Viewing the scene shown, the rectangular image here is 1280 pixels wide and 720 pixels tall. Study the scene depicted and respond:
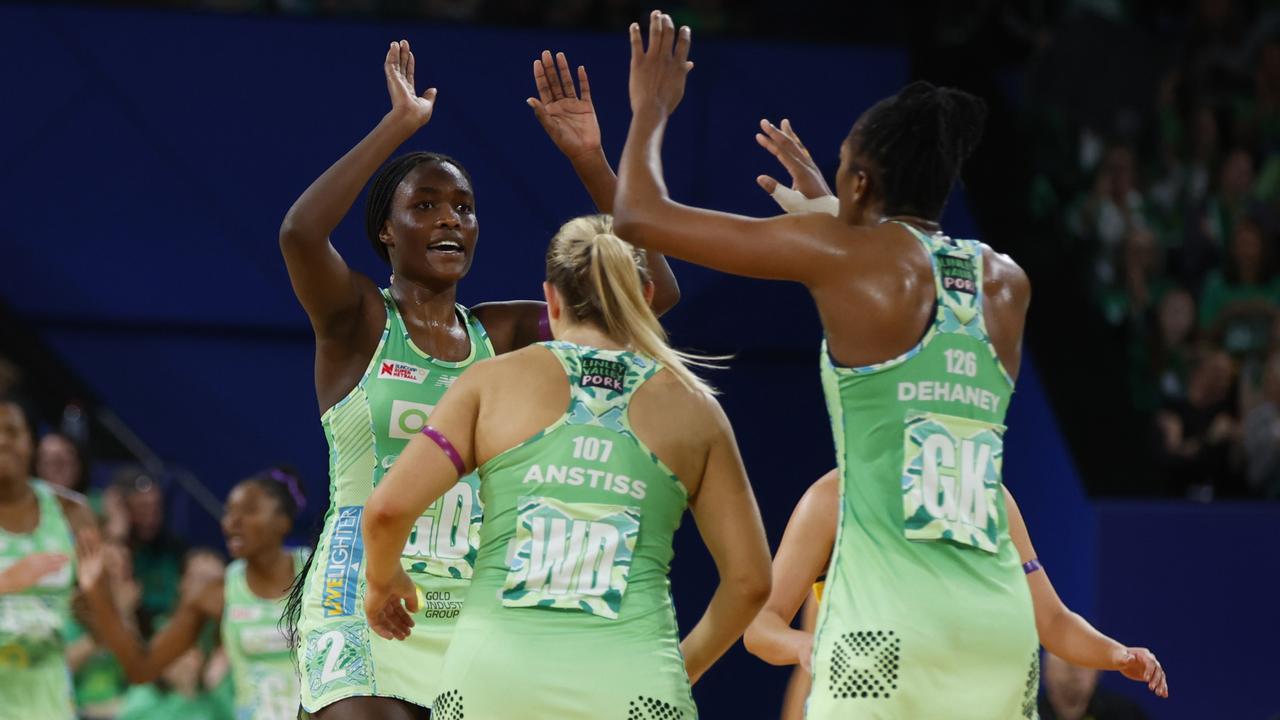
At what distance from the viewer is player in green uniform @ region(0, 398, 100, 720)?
19.9 feet

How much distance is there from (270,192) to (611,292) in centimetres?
734

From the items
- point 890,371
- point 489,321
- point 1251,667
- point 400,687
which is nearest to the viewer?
point 890,371

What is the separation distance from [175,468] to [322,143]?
7.01ft

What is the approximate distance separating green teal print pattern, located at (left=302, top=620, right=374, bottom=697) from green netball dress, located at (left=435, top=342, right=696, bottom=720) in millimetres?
794

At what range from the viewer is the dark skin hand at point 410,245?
4137mm

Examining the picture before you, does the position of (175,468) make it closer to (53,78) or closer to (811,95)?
(53,78)

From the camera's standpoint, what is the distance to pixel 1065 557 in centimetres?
823

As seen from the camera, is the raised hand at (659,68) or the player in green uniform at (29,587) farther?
the player in green uniform at (29,587)

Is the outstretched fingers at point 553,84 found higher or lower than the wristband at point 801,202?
higher

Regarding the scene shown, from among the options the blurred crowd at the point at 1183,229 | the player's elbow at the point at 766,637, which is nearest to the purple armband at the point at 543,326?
the player's elbow at the point at 766,637

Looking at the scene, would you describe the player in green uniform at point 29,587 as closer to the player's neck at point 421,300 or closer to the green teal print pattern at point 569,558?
the player's neck at point 421,300

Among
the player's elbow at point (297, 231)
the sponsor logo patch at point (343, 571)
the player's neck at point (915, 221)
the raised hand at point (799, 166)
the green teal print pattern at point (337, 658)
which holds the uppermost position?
the raised hand at point (799, 166)

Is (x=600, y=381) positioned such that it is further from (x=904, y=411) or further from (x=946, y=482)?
(x=946, y=482)

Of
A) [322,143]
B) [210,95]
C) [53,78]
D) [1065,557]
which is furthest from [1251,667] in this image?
[53,78]
